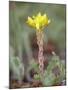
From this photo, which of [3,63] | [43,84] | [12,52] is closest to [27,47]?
[12,52]

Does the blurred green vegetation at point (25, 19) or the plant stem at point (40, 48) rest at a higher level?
the blurred green vegetation at point (25, 19)

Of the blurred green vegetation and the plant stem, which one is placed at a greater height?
the blurred green vegetation

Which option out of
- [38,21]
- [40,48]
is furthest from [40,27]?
[40,48]

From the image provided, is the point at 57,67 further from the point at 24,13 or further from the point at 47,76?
the point at 24,13

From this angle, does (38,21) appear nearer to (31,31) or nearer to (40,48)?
(31,31)
